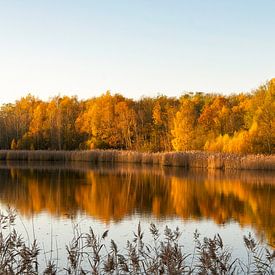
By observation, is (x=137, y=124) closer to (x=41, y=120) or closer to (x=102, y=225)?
(x=41, y=120)

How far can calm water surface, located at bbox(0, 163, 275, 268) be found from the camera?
12.7 metres

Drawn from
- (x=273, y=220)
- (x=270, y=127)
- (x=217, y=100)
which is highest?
(x=217, y=100)

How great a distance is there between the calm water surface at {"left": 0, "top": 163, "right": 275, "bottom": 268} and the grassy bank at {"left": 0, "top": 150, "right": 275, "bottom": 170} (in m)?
2.77

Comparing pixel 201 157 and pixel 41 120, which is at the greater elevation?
pixel 41 120

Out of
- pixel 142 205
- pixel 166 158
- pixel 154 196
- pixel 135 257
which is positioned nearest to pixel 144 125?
pixel 166 158

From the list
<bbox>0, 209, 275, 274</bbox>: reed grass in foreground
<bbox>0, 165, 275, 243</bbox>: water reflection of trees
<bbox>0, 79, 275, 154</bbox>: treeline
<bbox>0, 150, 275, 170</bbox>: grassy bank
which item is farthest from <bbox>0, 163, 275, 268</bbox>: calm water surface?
<bbox>0, 79, 275, 154</bbox>: treeline

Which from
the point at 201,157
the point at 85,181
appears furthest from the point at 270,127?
the point at 85,181

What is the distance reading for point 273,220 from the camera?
1490 cm

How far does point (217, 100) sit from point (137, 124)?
1001cm

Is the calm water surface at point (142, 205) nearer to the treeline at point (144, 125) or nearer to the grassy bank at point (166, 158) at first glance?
the grassy bank at point (166, 158)

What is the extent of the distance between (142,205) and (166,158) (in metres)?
20.8

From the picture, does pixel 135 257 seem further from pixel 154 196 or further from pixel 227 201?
pixel 154 196

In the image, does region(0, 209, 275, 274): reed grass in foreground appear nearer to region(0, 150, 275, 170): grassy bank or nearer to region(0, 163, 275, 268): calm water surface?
region(0, 163, 275, 268): calm water surface

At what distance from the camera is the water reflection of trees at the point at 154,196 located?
16.2m
